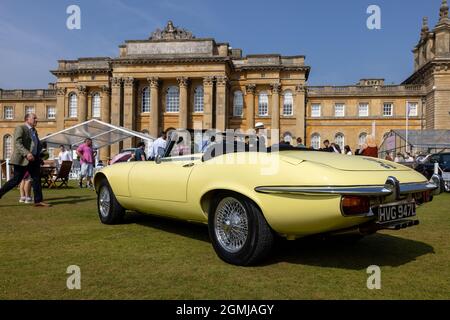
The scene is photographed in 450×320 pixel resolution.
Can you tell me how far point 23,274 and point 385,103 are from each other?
5219 cm

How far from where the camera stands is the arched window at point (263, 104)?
4616 cm

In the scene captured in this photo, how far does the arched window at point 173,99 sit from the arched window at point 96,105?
8.78m

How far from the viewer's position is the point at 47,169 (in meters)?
15.0

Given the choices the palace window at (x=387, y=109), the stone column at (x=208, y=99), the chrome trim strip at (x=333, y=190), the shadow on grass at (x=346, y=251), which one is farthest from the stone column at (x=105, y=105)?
the chrome trim strip at (x=333, y=190)

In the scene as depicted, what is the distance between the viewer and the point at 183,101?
44.5 metres

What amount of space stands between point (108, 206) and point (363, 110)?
160ft

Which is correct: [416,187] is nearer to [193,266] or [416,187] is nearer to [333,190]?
[333,190]

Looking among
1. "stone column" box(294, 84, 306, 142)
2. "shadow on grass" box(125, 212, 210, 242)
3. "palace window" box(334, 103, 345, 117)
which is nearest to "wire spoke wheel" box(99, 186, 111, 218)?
"shadow on grass" box(125, 212, 210, 242)
